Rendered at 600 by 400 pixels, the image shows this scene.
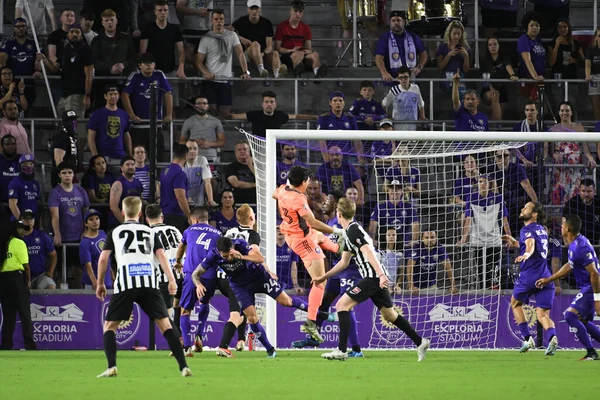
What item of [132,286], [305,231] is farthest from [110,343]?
[305,231]

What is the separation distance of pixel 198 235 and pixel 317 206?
3.31 metres

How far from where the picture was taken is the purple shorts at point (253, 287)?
1372 centimetres

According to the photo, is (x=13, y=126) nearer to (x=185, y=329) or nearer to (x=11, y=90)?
(x=11, y=90)

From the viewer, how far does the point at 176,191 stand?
17.4 meters

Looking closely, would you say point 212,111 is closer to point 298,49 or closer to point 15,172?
point 298,49

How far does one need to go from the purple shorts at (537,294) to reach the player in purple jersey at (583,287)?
41.3 inches

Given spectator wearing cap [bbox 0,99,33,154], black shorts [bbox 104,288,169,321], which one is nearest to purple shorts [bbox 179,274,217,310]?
black shorts [bbox 104,288,169,321]

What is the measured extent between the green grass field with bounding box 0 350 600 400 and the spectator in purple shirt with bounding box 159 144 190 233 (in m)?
3.19

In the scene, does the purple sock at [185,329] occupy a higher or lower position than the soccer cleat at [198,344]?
higher

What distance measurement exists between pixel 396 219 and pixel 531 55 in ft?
18.6

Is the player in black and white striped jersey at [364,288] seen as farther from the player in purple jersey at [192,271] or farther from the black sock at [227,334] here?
the player in purple jersey at [192,271]

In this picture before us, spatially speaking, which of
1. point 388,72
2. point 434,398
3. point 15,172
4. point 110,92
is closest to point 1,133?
point 15,172

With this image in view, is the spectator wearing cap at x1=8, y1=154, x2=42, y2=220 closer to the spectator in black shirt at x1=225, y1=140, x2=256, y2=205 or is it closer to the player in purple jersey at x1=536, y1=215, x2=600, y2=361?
the spectator in black shirt at x1=225, y1=140, x2=256, y2=205

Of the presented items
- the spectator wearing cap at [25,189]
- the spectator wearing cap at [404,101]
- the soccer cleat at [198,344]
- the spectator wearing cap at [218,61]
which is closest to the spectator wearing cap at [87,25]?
the spectator wearing cap at [218,61]
